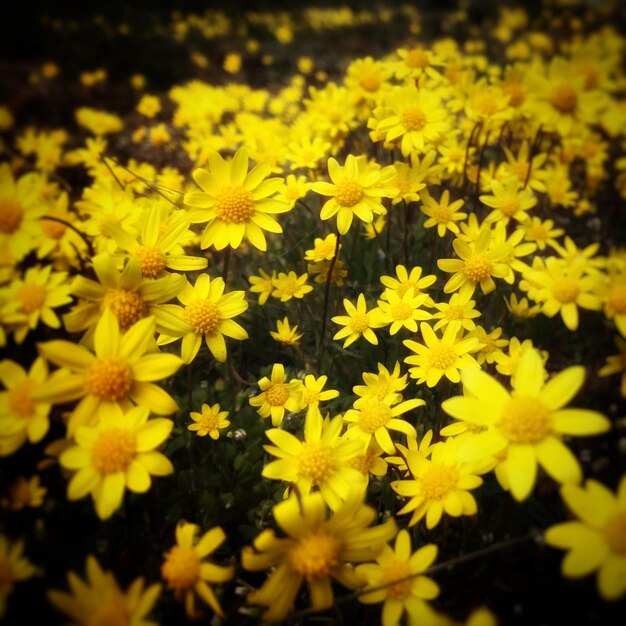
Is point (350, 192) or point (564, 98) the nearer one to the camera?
point (350, 192)

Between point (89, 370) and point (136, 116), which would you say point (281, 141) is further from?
point (136, 116)

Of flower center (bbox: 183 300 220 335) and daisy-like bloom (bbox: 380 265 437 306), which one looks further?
daisy-like bloom (bbox: 380 265 437 306)

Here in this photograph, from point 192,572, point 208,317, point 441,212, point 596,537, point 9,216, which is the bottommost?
point 192,572

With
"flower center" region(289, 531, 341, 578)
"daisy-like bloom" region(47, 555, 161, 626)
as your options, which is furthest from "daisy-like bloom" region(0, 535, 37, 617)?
"flower center" region(289, 531, 341, 578)

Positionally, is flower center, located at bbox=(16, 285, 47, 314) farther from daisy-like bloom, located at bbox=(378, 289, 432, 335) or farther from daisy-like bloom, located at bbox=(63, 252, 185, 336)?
daisy-like bloom, located at bbox=(378, 289, 432, 335)

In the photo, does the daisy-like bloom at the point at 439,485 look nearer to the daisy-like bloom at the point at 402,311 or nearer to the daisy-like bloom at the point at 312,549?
the daisy-like bloom at the point at 312,549

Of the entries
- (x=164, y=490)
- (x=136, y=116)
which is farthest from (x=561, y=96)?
(x=136, y=116)

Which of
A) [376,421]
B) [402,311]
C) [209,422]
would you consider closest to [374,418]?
[376,421]

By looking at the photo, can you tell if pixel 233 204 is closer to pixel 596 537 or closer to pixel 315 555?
pixel 315 555
